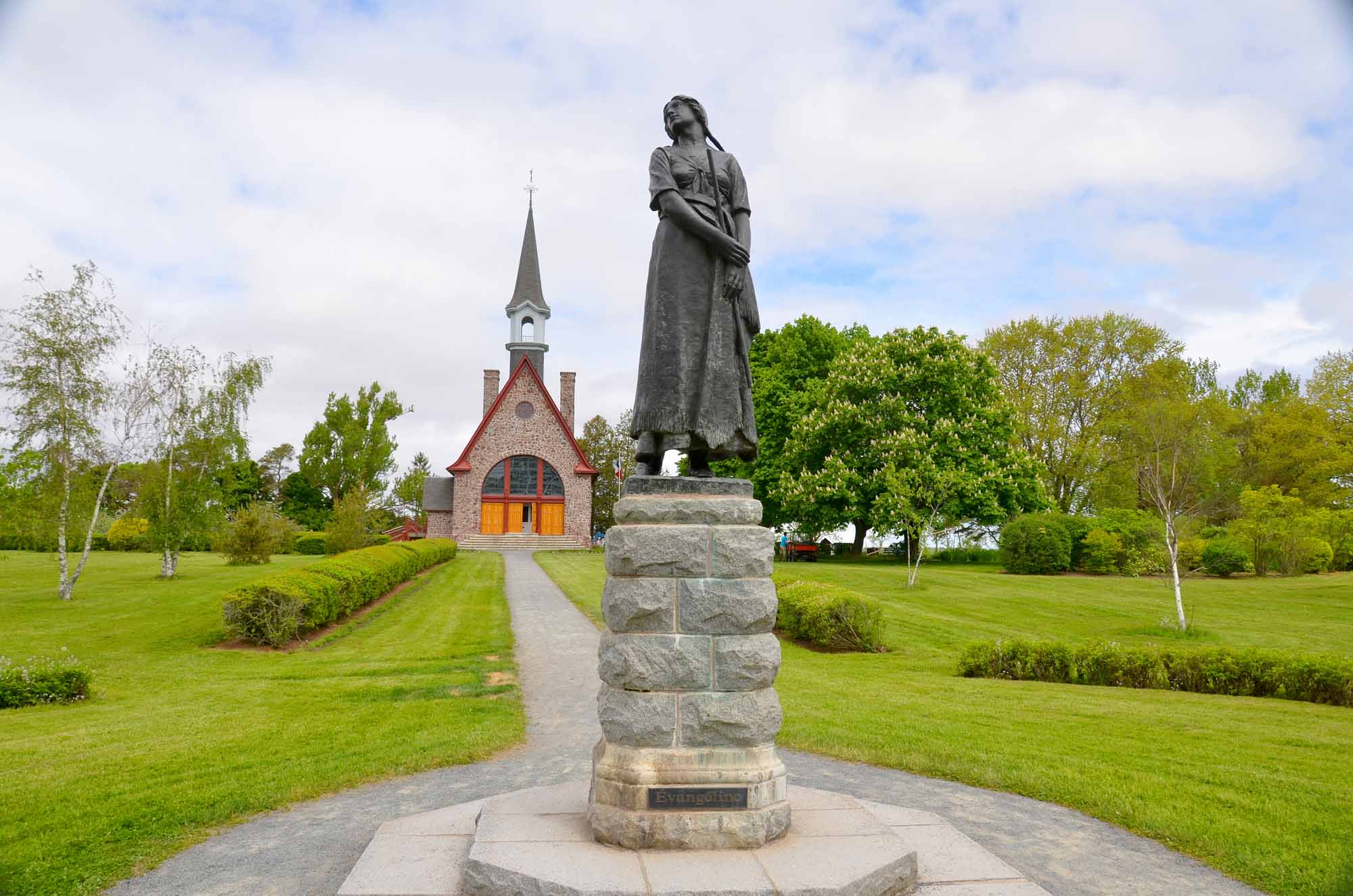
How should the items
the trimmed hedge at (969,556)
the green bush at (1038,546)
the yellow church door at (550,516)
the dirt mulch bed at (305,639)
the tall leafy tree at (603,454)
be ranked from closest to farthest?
Result: the dirt mulch bed at (305,639) → the green bush at (1038,546) → the trimmed hedge at (969,556) → the yellow church door at (550,516) → the tall leafy tree at (603,454)

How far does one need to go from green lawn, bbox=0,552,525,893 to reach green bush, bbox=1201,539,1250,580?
80.0ft

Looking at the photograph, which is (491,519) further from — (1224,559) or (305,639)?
(1224,559)

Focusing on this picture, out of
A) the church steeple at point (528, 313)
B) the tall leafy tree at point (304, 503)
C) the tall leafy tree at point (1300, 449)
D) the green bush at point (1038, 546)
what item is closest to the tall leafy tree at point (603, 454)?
the church steeple at point (528, 313)

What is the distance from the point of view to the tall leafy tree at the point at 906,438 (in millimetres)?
29562

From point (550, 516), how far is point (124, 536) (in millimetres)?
21932

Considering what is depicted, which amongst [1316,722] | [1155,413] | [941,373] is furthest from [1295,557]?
A: [1316,722]

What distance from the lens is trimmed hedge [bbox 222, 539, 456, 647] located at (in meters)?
15.1

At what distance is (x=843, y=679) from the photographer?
12.2 m

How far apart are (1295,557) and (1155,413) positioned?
50.2ft

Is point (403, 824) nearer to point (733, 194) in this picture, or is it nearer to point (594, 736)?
point (594, 736)

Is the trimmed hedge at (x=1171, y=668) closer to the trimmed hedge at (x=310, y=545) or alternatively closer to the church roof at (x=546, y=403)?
the church roof at (x=546, y=403)

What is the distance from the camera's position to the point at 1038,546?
3002 centimetres

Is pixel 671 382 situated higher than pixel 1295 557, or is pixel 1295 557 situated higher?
pixel 671 382

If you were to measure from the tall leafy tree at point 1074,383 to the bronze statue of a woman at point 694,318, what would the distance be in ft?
124
